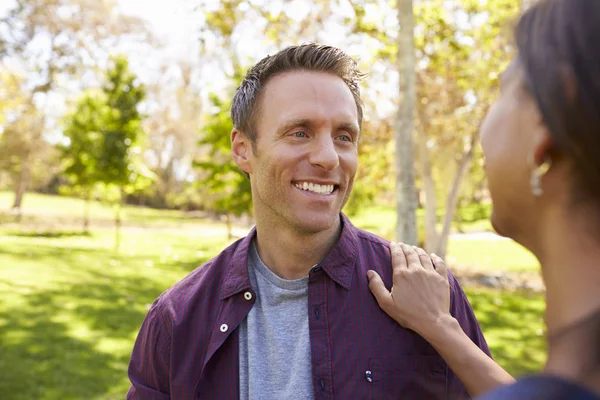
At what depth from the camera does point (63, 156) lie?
21625 millimetres

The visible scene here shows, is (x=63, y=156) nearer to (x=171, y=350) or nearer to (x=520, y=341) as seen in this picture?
(x=520, y=341)

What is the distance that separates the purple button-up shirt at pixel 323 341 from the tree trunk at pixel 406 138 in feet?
17.1

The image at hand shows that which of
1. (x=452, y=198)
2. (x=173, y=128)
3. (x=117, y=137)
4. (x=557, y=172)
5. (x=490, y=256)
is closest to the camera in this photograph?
(x=557, y=172)

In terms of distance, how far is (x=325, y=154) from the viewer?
2.13 meters

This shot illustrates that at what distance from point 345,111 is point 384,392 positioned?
1.12 m

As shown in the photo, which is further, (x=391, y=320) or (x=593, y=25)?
(x=391, y=320)

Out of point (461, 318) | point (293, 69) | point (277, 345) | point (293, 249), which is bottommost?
point (277, 345)

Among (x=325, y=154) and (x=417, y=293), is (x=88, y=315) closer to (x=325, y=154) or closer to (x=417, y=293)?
(x=325, y=154)

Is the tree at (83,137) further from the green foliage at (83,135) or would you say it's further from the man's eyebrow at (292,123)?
the man's eyebrow at (292,123)

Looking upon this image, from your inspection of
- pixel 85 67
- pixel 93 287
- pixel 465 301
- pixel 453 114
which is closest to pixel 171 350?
pixel 465 301

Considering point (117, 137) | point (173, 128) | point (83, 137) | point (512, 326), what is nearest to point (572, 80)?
point (512, 326)

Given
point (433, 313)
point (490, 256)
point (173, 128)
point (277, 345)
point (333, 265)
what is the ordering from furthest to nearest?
point (173, 128), point (490, 256), point (333, 265), point (277, 345), point (433, 313)

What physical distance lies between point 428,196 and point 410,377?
11099 millimetres

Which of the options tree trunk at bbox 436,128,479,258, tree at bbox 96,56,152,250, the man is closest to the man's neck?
the man
